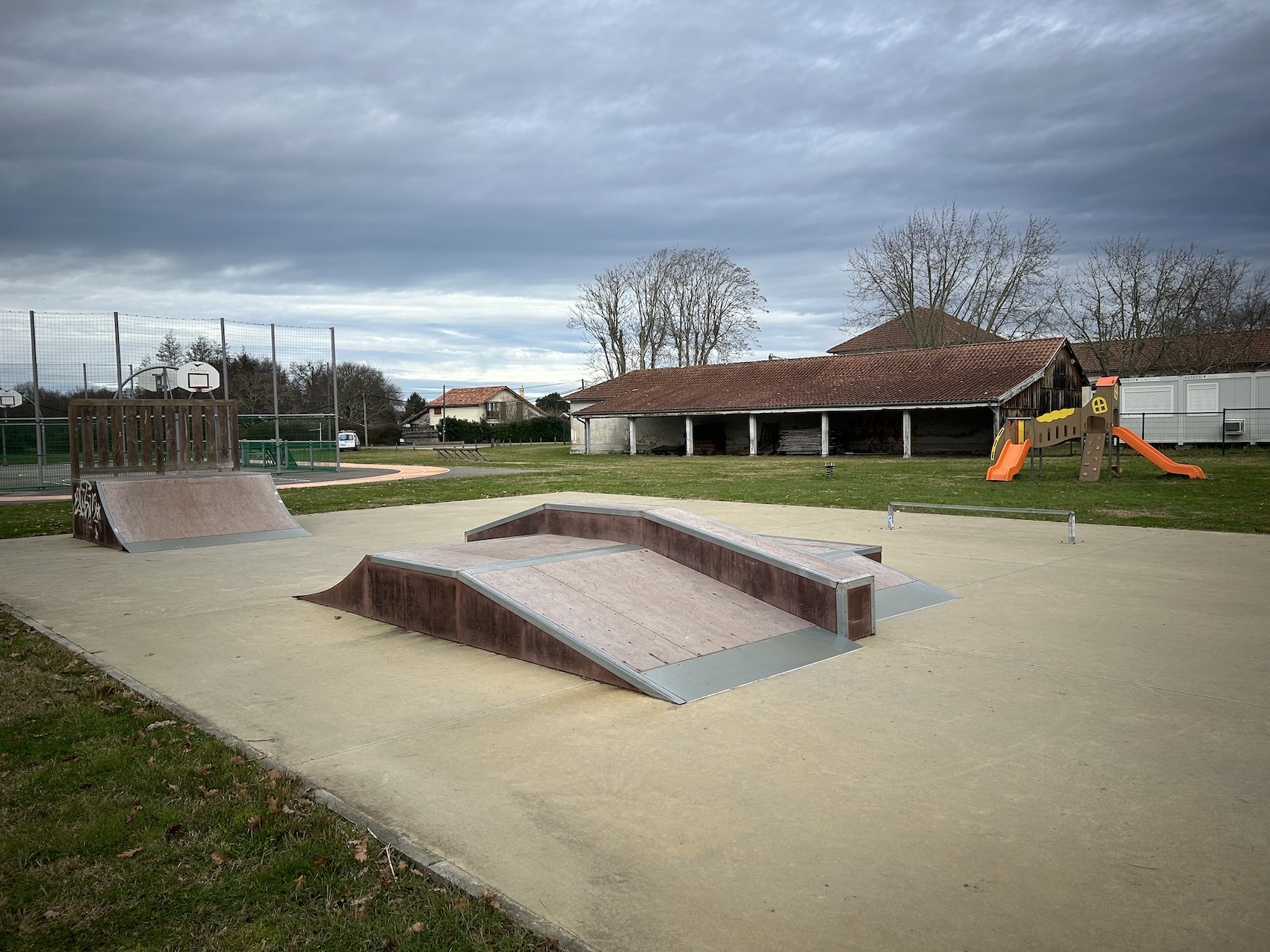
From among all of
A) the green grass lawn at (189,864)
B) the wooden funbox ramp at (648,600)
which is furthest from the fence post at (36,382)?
the green grass lawn at (189,864)

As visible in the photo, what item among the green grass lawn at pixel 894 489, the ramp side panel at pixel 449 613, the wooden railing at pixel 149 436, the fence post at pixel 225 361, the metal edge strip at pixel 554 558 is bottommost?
the green grass lawn at pixel 894 489

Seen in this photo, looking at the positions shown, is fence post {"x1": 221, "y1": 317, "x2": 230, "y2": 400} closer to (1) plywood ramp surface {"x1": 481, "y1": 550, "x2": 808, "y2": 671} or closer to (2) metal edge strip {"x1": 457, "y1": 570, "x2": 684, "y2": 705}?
(1) plywood ramp surface {"x1": 481, "y1": 550, "x2": 808, "y2": 671}

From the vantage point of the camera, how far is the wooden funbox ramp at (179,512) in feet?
39.1

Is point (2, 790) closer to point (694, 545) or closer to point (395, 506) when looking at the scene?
point (694, 545)

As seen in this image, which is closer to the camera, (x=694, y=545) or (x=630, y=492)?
(x=694, y=545)

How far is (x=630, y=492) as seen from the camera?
19953mm

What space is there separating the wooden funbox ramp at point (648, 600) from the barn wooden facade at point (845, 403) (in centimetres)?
2966

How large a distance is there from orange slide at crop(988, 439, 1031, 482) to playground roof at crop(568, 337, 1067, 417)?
13504 millimetres

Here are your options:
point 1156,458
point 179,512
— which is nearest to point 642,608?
point 179,512

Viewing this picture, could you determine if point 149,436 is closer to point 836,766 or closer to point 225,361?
point 836,766

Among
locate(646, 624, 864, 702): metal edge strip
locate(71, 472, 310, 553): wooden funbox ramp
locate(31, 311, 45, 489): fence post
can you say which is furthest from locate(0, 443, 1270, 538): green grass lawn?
locate(646, 624, 864, 702): metal edge strip

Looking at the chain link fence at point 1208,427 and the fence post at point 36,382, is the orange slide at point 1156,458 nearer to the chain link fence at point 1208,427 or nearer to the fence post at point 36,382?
the chain link fence at point 1208,427

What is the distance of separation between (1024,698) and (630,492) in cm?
1538

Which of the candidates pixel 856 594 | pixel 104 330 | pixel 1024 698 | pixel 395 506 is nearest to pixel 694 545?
pixel 856 594
